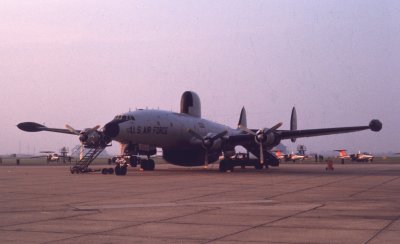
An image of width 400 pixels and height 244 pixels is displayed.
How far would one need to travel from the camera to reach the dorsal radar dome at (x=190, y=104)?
150ft

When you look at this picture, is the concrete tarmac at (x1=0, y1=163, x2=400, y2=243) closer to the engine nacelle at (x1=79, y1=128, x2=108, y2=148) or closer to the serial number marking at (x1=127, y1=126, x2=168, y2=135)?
the serial number marking at (x1=127, y1=126, x2=168, y2=135)

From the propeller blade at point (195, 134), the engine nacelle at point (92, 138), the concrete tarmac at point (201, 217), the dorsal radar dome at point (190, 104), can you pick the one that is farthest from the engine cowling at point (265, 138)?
the concrete tarmac at point (201, 217)

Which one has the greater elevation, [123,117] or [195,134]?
[123,117]

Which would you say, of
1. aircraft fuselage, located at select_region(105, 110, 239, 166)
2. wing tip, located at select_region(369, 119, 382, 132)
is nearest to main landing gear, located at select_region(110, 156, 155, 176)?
aircraft fuselage, located at select_region(105, 110, 239, 166)

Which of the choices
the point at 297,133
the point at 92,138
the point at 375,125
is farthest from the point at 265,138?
the point at 92,138

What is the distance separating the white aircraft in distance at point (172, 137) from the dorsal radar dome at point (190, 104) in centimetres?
9

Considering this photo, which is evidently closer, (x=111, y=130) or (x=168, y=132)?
(x=111, y=130)

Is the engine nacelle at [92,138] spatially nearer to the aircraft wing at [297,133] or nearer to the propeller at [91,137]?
the propeller at [91,137]

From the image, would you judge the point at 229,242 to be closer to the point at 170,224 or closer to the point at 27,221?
the point at 170,224

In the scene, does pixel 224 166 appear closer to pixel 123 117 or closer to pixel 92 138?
pixel 123 117

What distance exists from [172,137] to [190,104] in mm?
7521

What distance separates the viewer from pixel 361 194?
18.2 m

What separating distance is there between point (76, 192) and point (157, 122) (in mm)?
18438

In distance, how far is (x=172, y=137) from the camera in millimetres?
38969
